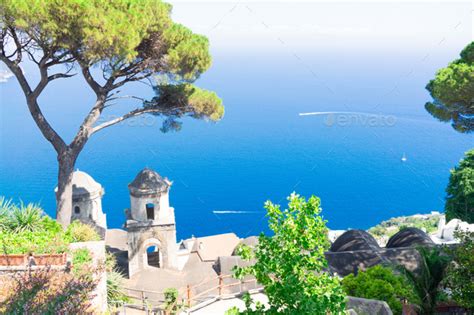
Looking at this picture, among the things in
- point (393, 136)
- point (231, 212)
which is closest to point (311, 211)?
point (231, 212)

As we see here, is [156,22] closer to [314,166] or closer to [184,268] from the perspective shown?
[184,268]

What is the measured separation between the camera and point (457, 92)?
14.8 m

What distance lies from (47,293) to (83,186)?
446 inches

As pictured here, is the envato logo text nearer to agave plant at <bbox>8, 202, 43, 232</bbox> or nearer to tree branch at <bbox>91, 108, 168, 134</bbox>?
tree branch at <bbox>91, 108, 168, 134</bbox>

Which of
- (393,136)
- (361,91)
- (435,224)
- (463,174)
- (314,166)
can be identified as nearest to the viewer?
(463,174)

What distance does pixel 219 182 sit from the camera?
76.9m

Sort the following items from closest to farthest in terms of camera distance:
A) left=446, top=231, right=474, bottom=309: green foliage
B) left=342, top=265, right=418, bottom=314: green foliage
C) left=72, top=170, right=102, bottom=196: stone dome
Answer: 1. left=446, top=231, right=474, bottom=309: green foliage
2. left=342, top=265, right=418, bottom=314: green foliage
3. left=72, top=170, right=102, bottom=196: stone dome

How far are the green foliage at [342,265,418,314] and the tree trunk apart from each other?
9364 millimetres

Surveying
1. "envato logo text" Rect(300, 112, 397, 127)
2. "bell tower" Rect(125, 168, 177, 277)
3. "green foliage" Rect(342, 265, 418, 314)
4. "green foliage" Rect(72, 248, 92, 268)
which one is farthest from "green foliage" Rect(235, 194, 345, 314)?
"envato logo text" Rect(300, 112, 397, 127)

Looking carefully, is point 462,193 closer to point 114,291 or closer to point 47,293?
point 114,291

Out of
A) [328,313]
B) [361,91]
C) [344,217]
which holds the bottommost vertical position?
[328,313]

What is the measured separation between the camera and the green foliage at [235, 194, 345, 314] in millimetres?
5969

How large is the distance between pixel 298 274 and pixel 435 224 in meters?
49.5

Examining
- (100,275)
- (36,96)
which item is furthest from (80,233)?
(36,96)
